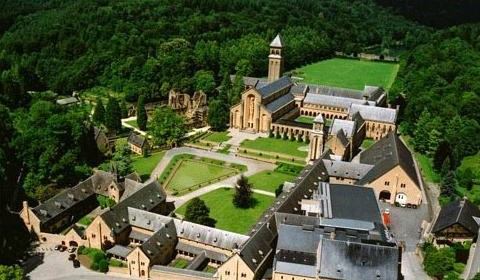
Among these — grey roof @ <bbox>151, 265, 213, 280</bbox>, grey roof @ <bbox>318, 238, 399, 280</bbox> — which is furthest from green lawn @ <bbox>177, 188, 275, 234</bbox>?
grey roof @ <bbox>318, 238, 399, 280</bbox>

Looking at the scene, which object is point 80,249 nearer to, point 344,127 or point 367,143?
point 344,127

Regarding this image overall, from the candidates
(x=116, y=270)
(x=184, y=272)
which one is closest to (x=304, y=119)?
(x=184, y=272)

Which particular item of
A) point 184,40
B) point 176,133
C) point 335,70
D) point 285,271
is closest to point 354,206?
point 285,271

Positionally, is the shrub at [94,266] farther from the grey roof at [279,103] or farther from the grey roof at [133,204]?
the grey roof at [279,103]

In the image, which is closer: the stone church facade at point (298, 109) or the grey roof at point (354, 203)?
the grey roof at point (354, 203)

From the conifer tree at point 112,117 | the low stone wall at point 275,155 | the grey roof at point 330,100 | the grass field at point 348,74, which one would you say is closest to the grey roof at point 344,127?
the low stone wall at point 275,155
